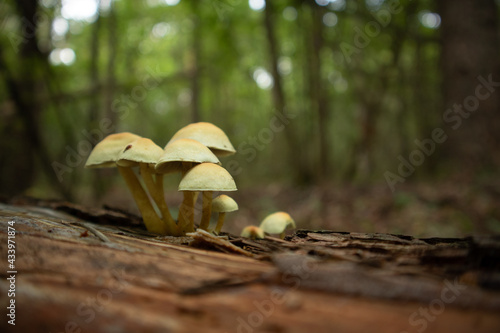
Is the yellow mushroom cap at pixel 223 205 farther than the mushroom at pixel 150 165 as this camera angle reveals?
Yes

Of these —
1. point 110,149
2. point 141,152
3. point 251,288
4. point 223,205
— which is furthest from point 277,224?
point 251,288

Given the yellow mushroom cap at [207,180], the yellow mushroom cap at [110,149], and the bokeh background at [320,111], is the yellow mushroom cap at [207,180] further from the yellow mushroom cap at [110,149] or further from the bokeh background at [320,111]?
the bokeh background at [320,111]

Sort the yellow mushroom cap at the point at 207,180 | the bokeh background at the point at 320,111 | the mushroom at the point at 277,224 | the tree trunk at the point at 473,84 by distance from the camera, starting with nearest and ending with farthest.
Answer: the yellow mushroom cap at the point at 207,180, the mushroom at the point at 277,224, the bokeh background at the point at 320,111, the tree trunk at the point at 473,84

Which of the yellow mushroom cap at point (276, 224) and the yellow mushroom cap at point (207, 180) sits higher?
the yellow mushroom cap at point (207, 180)

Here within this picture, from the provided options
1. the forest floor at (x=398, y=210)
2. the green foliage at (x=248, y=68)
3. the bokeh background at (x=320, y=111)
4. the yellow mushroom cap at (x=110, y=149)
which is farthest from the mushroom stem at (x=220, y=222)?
the green foliage at (x=248, y=68)

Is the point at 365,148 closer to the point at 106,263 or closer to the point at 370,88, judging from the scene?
the point at 370,88

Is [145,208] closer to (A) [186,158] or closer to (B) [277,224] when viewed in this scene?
(A) [186,158]

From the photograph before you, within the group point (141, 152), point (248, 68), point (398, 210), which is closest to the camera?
point (141, 152)

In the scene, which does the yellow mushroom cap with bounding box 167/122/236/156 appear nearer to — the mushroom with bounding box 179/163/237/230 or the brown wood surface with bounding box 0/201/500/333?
the mushroom with bounding box 179/163/237/230

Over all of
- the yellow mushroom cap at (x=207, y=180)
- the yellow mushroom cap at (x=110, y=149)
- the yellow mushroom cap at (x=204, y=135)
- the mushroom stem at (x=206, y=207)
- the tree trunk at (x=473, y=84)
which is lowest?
the mushroom stem at (x=206, y=207)
